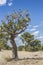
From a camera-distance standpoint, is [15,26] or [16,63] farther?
[15,26]

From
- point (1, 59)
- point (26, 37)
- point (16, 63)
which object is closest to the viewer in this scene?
point (16, 63)

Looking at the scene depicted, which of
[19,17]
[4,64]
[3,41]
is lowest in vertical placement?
[4,64]

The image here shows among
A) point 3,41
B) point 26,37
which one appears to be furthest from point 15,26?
point 26,37

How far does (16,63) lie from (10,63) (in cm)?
52

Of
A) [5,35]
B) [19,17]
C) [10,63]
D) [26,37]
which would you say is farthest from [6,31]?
[26,37]

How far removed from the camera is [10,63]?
1981 centimetres

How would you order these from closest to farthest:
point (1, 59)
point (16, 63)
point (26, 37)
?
point (16, 63) < point (1, 59) < point (26, 37)

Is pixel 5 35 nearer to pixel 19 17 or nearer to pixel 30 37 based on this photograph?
pixel 19 17

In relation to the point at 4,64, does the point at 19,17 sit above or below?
above

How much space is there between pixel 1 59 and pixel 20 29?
319cm

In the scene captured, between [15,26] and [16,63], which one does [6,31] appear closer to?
[15,26]

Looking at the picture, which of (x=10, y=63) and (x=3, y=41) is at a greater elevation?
(x=3, y=41)

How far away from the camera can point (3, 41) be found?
73.1ft

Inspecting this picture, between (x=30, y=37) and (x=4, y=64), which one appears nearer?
(x=4, y=64)
